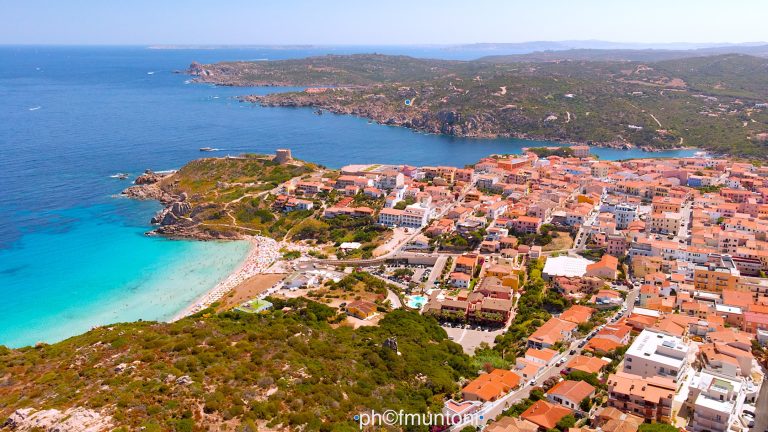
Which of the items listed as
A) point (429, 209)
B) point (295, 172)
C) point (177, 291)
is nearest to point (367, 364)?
point (177, 291)

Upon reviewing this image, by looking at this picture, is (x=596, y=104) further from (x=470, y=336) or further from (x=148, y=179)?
(x=470, y=336)

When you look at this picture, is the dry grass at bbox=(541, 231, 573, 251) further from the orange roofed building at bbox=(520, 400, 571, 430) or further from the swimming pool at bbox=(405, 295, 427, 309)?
the orange roofed building at bbox=(520, 400, 571, 430)

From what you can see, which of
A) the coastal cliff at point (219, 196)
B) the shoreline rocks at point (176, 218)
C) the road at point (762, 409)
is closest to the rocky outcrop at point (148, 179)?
the coastal cliff at point (219, 196)

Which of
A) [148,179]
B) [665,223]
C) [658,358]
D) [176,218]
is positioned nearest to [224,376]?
[658,358]

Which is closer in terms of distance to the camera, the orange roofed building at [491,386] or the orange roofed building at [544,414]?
the orange roofed building at [544,414]

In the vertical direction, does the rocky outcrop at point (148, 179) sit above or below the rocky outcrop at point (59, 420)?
below

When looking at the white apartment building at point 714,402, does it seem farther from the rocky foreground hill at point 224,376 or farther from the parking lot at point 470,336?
the parking lot at point 470,336

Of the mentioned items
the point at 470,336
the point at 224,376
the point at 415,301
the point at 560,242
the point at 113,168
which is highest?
the point at 224,376

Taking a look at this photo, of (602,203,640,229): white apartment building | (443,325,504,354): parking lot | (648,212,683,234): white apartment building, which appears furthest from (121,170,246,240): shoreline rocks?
(648,212,683,234): white apartment building
